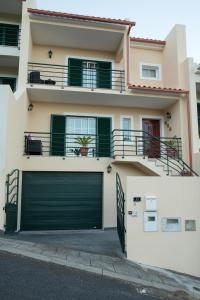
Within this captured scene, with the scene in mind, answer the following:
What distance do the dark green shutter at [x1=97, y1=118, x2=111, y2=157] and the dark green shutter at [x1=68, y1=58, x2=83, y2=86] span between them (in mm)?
2224

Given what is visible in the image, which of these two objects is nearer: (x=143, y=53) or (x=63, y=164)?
(x=63, y=164)

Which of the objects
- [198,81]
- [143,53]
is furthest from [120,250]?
[143,53]

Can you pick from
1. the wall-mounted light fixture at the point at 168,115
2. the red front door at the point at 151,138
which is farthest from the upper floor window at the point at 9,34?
the wall-mounted light fixture at the point at 168,115

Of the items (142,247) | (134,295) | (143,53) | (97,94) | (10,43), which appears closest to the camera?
(134,295)

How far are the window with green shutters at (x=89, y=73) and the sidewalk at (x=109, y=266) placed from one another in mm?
8553

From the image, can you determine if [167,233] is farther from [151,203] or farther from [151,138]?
[151,138]

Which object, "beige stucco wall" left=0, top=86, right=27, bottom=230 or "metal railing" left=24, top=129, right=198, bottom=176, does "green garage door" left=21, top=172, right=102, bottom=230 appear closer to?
"metal railing" left=24, top=129, right=198, bottom=176

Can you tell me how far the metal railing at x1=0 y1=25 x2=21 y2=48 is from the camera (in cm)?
1221

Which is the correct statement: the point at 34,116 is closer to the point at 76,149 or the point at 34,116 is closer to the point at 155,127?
the point at 76,149

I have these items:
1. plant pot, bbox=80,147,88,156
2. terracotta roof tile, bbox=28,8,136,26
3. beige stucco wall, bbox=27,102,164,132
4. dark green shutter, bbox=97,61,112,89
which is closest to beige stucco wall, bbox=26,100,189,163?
beige stucco wall, bbox=27,102,164,132

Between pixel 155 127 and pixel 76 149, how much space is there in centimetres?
445

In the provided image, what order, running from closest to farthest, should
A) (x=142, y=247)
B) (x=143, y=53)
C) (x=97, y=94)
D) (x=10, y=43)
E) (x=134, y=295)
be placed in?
(x=134, y=295) < (x=142, y=247) < (x=97, y=94) < (x=10, y=43) < (x=143, y=53)

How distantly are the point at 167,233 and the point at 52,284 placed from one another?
11.7ft

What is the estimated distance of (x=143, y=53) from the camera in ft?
44.9
